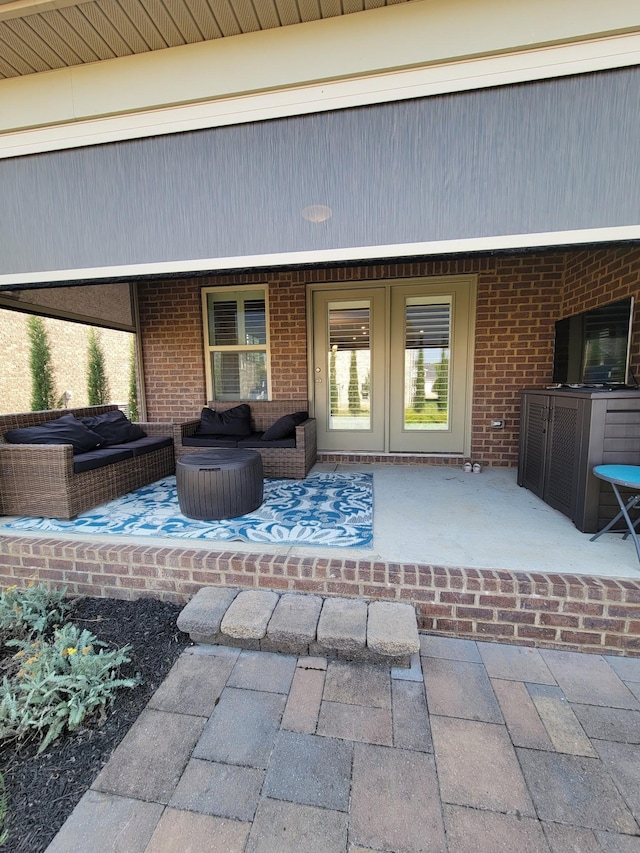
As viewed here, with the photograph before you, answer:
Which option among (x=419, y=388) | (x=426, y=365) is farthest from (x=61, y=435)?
(x=426, y=365)

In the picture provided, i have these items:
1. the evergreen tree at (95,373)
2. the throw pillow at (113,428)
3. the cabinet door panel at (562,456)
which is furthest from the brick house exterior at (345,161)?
Answer: the evergreen tree at (95,373)

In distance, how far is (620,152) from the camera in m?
1.32

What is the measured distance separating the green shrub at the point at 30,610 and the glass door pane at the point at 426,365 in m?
3.68

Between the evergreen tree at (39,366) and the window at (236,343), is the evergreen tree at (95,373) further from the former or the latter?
the window at (236,343)

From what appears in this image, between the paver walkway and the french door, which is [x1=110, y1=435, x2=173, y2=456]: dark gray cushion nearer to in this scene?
the french door

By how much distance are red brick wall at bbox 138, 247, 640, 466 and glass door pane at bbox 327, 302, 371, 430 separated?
37cm

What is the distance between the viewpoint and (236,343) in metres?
4.93

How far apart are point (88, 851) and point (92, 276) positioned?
2052 millimetres

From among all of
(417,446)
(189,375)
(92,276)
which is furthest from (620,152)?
(189,375)

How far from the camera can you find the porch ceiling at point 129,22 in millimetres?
1467

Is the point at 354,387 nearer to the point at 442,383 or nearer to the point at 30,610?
the point at 442,383

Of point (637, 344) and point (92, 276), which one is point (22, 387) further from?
point (637, 344)

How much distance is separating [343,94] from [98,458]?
3.03 m

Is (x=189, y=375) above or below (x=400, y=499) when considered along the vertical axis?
above
